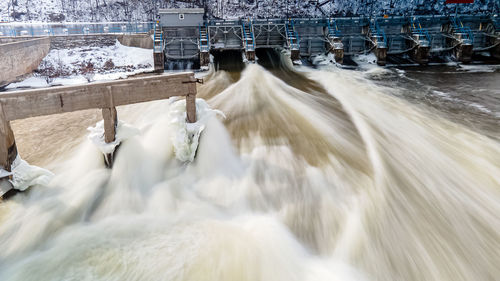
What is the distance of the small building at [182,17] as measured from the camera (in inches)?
754

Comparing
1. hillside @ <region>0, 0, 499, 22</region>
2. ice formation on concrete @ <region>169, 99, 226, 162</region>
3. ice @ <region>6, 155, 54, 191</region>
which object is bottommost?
ice @ <region>6, 155, 54, 191</region>

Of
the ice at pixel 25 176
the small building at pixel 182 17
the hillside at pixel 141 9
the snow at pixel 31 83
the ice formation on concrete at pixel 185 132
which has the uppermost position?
the hillside at pixel 141 9

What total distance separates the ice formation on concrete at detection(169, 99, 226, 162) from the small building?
43.2 feet

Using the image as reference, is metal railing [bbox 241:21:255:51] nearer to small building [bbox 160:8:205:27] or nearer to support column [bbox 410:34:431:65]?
small building [bbox 160:8:205:27]

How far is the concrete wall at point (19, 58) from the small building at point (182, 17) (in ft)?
22.6

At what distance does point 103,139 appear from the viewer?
7.02 m

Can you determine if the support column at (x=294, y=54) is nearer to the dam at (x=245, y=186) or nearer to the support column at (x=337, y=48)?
the support column at (x=337, y=48)

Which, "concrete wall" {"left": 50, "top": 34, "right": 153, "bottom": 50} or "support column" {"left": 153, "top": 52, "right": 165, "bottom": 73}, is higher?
"concrete wall" {"left": 50, "top": 34, "right": 153, "bottom": 50}

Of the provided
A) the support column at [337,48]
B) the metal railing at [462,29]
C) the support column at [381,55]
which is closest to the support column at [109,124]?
the support column at [337,48]

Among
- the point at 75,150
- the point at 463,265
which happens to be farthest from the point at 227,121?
the point at 463,265

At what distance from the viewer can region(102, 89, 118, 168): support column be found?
6.75m

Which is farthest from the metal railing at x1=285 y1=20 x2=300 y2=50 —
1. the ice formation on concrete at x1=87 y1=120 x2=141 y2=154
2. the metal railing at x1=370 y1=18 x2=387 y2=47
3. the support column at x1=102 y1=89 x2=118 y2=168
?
the support column at x1=102 y1=89 x2=118 y2=168

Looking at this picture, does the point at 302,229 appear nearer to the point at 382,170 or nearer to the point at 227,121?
the point at 382,170

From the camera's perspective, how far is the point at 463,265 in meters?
4.68
